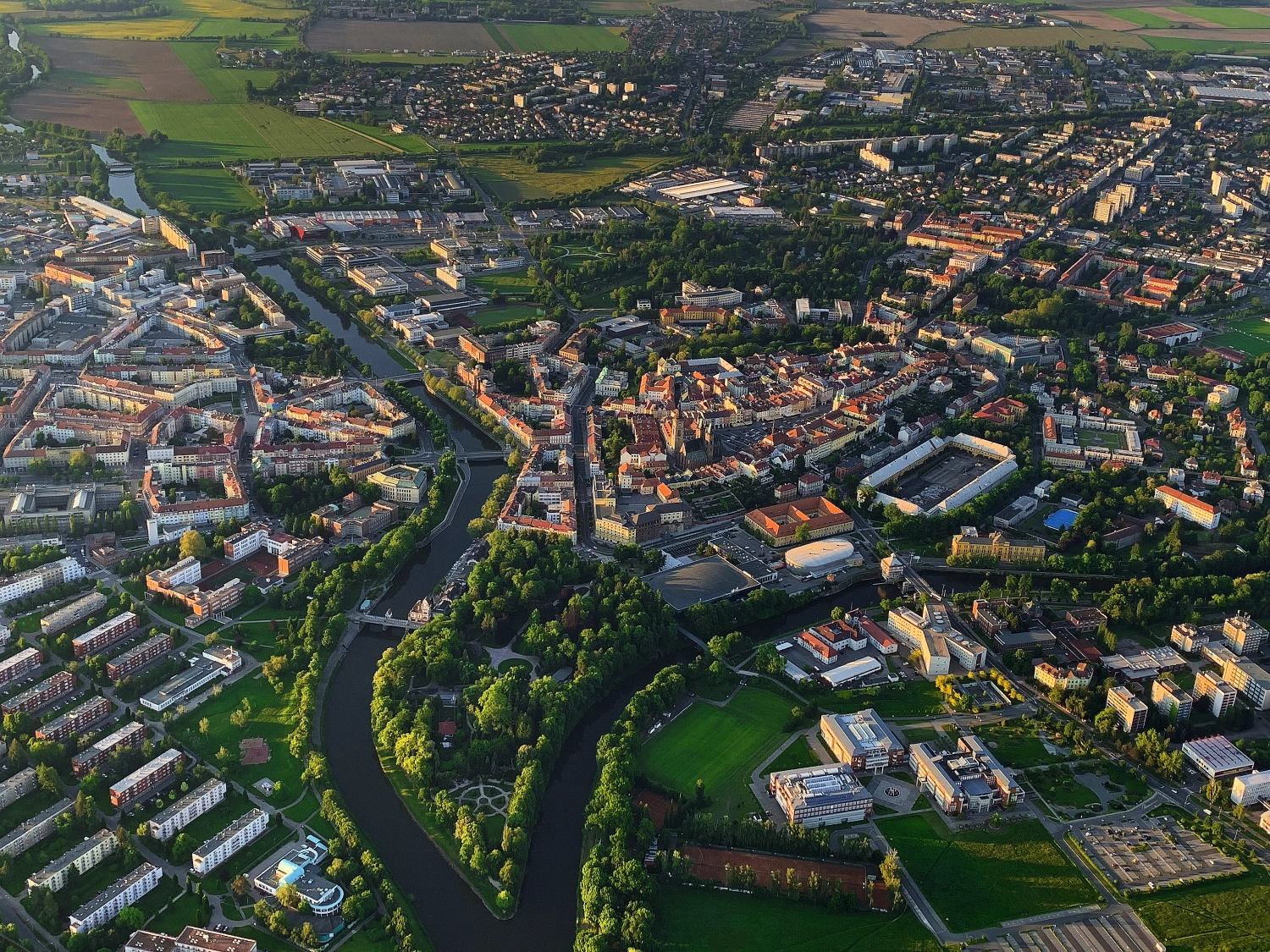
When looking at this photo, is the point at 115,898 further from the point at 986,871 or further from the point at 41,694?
the point at 986,871

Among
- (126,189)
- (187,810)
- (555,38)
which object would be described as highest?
(555,38)

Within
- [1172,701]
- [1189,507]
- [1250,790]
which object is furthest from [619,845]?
[1189,507]

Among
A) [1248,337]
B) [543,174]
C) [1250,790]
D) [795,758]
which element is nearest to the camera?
[1250,790]

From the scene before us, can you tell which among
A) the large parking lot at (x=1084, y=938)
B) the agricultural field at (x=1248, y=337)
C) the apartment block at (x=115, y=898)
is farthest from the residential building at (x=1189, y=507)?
the apartment block at (x=115, y=898)

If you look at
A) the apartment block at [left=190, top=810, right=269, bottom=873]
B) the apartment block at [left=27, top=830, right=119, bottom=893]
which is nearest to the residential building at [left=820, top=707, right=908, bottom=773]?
the apartment block at [left=190, top=810, right=269, bottom=873]

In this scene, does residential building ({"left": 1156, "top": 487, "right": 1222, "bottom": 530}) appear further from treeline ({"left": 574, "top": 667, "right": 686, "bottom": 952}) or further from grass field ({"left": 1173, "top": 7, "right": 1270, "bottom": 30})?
grass field ({"left": 1173, "top": 7, "right": 1270, "bottom": 30})

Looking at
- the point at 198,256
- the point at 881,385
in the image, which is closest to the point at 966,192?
the point at 881,385

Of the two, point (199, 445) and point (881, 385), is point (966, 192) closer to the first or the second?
point (881, 385)
